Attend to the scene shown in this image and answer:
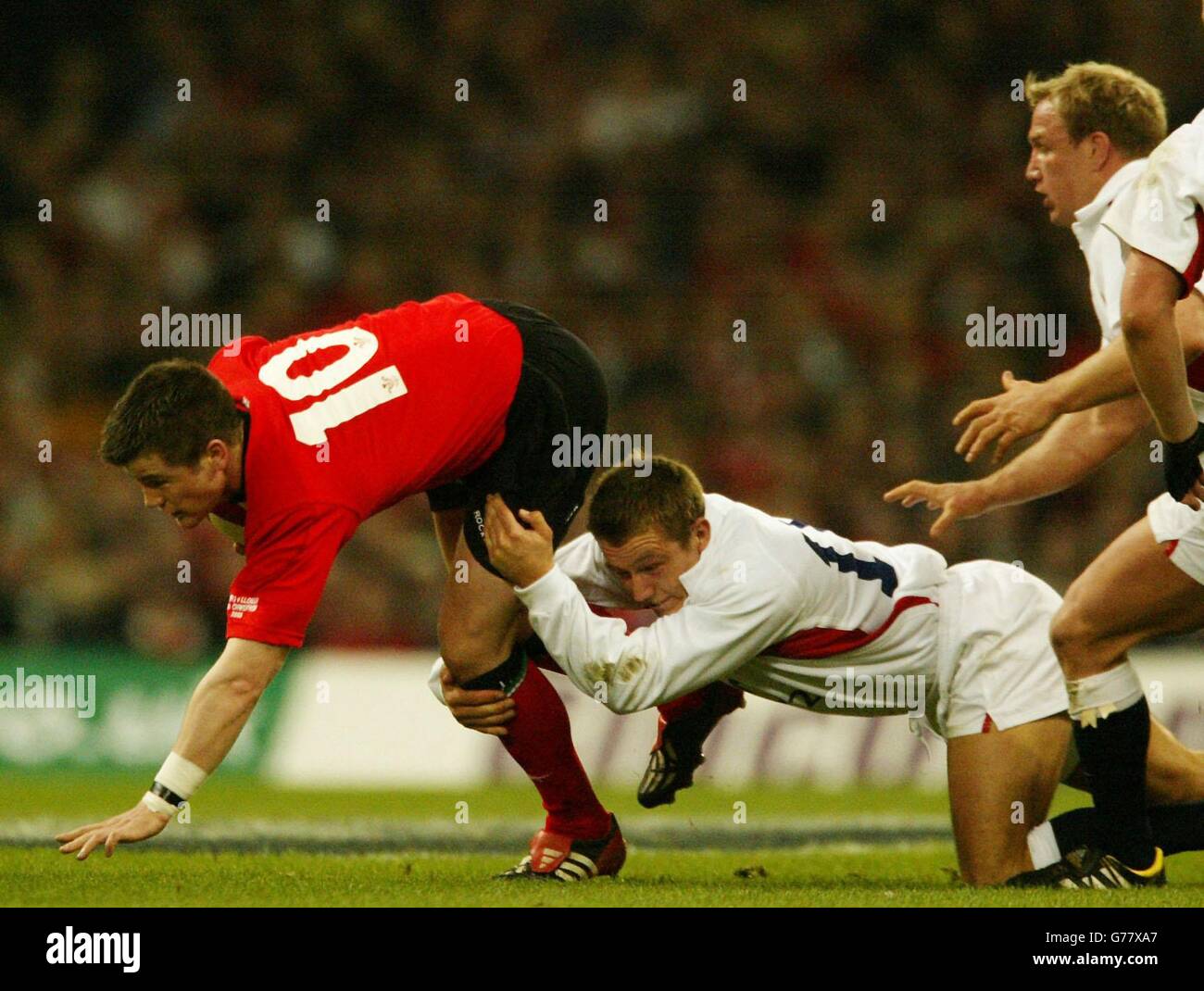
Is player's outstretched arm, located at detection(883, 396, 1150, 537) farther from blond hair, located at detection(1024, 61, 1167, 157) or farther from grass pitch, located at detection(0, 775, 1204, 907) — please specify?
grass pitch, located at detection(0, 775, 1204, 907)

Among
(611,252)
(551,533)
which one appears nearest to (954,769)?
(551,533)

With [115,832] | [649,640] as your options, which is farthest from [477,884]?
[115,832]

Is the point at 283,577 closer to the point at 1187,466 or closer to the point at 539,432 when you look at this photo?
the point at 539,432

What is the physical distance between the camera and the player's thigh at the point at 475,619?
16.8 feet

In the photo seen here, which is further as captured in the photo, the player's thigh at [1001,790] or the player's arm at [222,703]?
the player's thigh at [1001,790]

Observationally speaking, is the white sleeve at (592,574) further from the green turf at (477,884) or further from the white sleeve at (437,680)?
the green turf at (477,884)

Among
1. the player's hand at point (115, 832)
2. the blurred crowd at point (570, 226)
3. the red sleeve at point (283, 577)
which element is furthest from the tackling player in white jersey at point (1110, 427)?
the blurred crowd at point (570, 226)

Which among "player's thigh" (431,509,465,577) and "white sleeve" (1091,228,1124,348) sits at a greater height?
"white sleeve" (1091,228,1124,348)

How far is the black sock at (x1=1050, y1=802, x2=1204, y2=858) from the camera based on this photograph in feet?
17.5

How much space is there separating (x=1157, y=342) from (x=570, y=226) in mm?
9033

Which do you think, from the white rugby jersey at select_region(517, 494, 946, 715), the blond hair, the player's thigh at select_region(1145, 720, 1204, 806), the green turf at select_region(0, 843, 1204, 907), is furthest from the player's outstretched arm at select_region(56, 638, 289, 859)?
the blond hair

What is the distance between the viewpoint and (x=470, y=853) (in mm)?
6344

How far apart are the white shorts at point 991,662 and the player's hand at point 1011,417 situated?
1070 mm

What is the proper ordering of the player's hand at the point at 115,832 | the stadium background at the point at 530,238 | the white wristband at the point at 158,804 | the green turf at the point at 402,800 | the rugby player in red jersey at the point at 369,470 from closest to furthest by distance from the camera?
the player's hand at the point at 115,832 < the white wristband at the point at 158,804 < the rugby player in red jersey at the point at 369,470 < the green turf at the point at 402,800 < the stadium background at the point at 530,238
